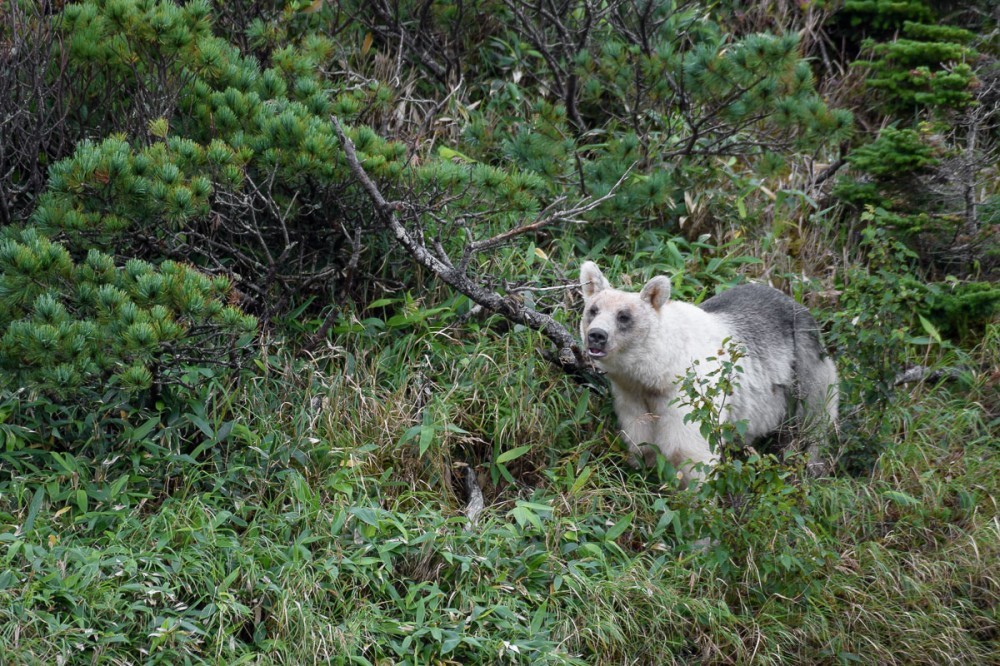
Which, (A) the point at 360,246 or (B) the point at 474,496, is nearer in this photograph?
(B) the point at 474,496

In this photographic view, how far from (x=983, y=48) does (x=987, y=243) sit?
2199 millimetres

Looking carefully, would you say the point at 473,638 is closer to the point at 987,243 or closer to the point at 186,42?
the point at 186,42

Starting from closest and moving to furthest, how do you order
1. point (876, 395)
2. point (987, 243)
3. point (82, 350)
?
point (82, 350) < point (876, 395) < point (987, 243)

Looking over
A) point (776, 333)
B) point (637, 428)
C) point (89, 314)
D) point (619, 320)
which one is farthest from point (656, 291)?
point (89, 314)

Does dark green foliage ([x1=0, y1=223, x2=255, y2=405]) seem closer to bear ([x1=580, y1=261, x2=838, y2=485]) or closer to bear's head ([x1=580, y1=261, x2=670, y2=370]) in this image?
bear's head ([x1=580, y1=261, x2=670, y2=370])

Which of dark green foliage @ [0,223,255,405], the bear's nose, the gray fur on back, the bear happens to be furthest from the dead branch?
dark green foliage @ [0,223,255,405]

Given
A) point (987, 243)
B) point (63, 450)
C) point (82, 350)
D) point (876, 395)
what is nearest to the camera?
point (82, 350)

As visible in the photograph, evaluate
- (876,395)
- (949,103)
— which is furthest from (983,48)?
(876,395)

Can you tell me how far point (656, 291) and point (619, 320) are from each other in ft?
0.99

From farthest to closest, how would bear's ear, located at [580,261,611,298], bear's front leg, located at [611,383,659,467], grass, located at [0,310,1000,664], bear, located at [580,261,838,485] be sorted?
bear's ear, located at [580,261,611,298] → bear's front leg, located at [611,383,659,467] → bear, located at [580,261,838,485] → grass, located at [0,310,1000,664]

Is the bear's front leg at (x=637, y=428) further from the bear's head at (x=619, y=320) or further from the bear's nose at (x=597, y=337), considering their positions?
the bear's nose at (x=597, y=337)

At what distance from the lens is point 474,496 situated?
18.9 ft

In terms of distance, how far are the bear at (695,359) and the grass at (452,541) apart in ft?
0.86

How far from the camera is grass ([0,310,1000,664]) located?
4.68m
